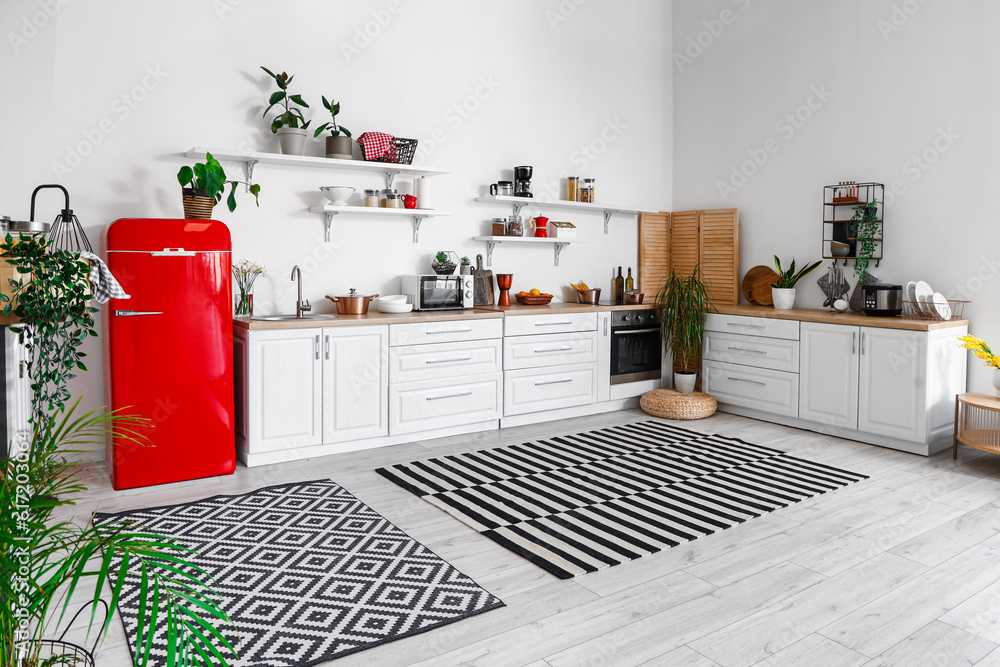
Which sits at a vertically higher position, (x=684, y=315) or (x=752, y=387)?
(x=684, y=315)

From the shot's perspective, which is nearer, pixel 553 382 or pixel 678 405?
pixel 553 382

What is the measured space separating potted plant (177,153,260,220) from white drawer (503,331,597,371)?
6.89 ft

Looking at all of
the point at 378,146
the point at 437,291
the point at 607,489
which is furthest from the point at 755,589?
the point at 378,146

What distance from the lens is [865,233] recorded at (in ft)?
16.5

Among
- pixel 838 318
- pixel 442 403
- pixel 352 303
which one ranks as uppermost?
pixel 352 303

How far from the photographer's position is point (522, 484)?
12.6 feet

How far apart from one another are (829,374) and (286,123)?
3.98 meters

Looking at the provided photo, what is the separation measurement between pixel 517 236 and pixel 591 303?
869mm

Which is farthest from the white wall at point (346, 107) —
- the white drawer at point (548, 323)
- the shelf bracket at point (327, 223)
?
the white drawer at point (548, 323)

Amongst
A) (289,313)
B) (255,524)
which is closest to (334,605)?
(255,524)

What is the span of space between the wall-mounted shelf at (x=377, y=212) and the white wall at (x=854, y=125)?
268 cm

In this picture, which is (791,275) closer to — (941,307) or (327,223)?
(941,307)

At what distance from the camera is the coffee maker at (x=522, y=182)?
5.49 m

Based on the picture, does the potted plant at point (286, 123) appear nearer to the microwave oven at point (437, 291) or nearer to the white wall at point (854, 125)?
the microwave oven at point (437, 291)
